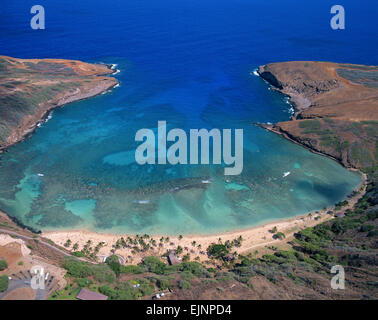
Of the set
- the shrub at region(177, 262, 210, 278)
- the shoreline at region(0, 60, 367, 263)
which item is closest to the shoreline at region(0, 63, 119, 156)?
the shoreline at region(0, 60, 367, 263)

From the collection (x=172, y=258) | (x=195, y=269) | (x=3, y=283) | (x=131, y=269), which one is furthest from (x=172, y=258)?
(x=3, y=283)

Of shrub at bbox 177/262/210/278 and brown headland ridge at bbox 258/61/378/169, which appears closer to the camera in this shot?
shrub at bbox 177/262/210/278

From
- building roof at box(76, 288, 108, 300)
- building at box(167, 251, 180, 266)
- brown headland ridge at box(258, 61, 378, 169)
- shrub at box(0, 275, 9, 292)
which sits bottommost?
building at box(167, 251, 180, 266)

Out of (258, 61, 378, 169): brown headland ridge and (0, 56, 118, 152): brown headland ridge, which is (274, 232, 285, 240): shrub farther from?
(0, 56, 118, 152): brown headland ridge

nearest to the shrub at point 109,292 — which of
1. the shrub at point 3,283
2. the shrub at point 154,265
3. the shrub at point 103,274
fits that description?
the shrub at point 103,274

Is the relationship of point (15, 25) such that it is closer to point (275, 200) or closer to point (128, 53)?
point (128, 53)
